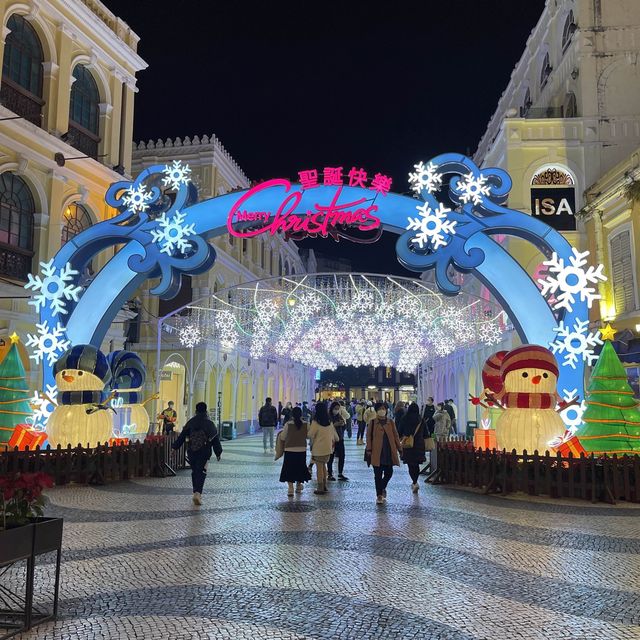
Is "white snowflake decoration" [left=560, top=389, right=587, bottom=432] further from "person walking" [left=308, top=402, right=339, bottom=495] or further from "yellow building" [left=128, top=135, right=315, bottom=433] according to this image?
"yellow building" [left=128, top=135, right=315, bottom=433]

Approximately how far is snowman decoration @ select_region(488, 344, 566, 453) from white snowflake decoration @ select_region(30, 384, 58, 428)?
923 centimetres

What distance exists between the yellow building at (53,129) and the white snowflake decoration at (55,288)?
1886 mm

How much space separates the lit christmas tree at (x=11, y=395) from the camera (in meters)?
13.1

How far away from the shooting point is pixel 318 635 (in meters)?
4.55

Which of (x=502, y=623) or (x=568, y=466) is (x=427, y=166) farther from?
(x=502, y=623)

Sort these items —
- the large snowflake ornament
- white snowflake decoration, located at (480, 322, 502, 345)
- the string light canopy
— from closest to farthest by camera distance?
the string light canopy
white snowflake decoration, located at (480, 322, 502, 345)
the large snowflake ornament

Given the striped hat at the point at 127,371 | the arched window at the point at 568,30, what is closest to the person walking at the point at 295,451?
the striped hat at the point at 127,371

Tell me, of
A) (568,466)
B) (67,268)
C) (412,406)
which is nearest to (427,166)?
(412,406)

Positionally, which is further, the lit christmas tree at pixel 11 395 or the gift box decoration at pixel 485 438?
the gift box decoration at pixel 485 438

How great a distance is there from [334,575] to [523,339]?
8554 mm

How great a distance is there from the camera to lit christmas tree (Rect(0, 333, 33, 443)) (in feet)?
43.0

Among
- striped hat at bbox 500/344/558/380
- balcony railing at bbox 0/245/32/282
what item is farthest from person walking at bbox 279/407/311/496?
balcony railing at bbox 0/245/32/282

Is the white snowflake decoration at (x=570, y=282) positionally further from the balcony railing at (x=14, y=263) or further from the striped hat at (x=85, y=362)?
the balcony railing at (x=14, y=263)

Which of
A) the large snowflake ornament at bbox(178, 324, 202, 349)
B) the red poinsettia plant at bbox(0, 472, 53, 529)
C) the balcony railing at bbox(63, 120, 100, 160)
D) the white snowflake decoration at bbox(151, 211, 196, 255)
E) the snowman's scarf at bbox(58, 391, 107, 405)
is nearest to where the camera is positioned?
the red poinsettia plant at bbox(0, 472, 53, 529)
